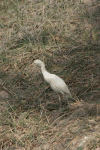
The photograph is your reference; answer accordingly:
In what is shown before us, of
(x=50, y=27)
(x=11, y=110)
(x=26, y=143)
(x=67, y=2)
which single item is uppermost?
(x=67, y=2)

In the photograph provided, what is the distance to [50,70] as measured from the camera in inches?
161

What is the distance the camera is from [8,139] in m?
3.02

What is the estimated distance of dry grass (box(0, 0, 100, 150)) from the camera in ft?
9.53

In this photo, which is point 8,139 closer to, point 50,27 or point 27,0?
point 50,27

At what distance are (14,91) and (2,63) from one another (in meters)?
0.80

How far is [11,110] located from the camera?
11.5 ft

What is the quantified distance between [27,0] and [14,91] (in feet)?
8.80

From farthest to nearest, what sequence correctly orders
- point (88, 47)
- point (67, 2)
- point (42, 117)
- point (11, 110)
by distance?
1. point (67, 2)
2. point (88, 47)
3. point (11, 110)
4. point (42, 117)

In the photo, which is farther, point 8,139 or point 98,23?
point 98,23

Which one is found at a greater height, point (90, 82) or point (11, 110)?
point (90, 82)

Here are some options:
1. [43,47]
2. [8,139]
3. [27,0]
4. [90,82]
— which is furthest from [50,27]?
[8,139]

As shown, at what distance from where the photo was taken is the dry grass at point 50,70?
2.90 meters

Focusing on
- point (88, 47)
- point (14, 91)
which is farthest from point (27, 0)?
point (14, 91)

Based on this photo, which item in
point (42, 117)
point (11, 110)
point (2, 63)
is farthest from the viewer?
point (2, 63)
